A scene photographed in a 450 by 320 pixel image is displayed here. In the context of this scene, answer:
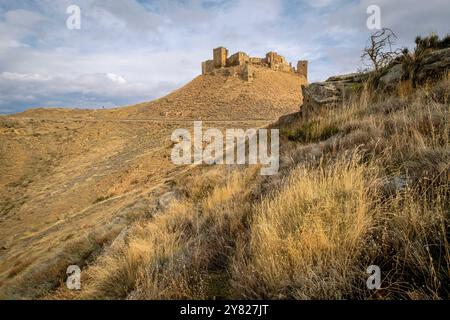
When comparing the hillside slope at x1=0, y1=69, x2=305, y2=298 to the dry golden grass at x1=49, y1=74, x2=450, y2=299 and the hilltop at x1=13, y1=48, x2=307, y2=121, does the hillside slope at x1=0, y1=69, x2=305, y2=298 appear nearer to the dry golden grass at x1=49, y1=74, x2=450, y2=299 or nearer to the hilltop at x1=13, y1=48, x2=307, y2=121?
the hilltop at x1=13, y1=48, x2=307, y2=121

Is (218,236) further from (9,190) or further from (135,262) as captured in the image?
(9,190)

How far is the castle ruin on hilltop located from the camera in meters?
51.6

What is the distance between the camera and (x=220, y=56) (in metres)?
54.2

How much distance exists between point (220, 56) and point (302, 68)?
2236 centimetres

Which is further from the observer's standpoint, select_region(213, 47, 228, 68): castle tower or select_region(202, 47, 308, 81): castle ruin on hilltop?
select_region(213, 47, 228, 68): castle tower

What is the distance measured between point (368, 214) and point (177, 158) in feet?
57.6

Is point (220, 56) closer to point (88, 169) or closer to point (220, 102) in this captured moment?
point (220, 102)

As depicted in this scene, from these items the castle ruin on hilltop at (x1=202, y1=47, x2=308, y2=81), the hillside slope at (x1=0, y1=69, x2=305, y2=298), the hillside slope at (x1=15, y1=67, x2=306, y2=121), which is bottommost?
the hillside slope at (x1=0, y1=69, x2=305, y2=298)

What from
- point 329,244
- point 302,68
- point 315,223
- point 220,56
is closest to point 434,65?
point 315,223

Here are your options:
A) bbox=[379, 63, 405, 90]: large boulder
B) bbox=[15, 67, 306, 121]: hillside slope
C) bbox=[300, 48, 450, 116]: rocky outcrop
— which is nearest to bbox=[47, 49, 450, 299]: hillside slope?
bbox=[300, 48, 450, 116]: rocky outcrop

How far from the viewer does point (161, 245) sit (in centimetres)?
348

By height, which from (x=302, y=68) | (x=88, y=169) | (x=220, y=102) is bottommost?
(x=88, y=169)

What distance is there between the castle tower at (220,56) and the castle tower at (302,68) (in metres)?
20.1
